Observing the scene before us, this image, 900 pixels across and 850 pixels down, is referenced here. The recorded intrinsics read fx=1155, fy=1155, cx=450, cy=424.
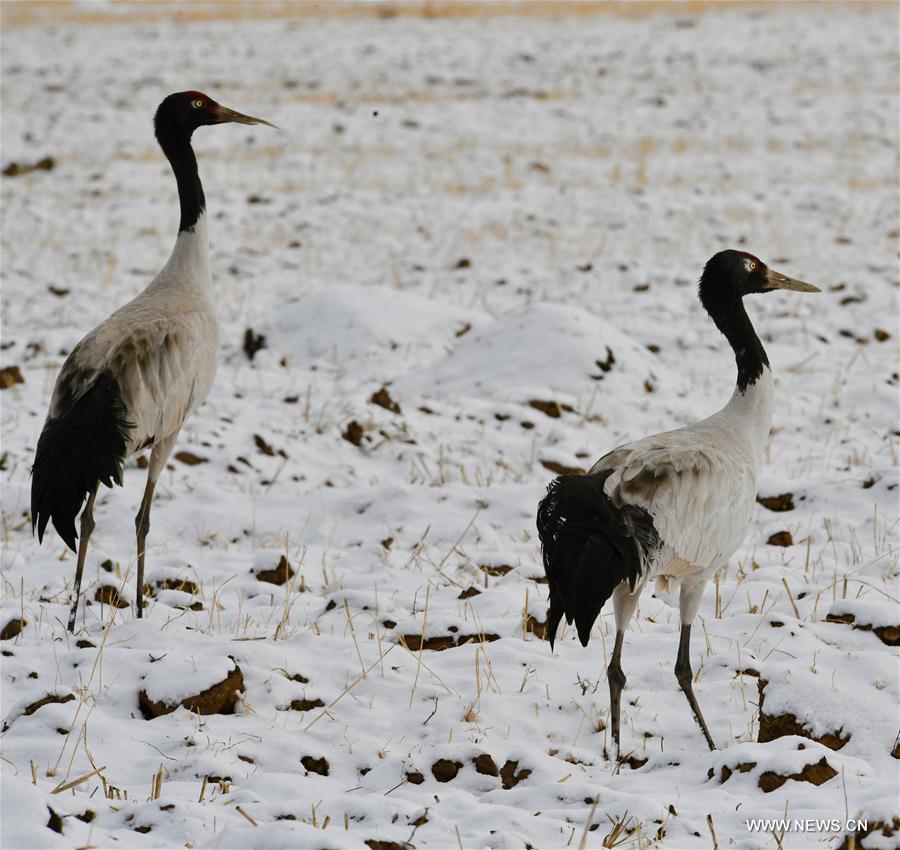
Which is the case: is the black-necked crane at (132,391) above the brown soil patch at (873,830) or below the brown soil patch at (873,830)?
above

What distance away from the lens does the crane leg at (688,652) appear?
4086mm

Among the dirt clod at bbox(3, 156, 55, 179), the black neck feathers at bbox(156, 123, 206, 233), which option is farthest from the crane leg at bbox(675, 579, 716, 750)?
the dirt clod at bbox(3, 156, 55, 179)

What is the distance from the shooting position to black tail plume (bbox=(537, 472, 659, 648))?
12.7 ft

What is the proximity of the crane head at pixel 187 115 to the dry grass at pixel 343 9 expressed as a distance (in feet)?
96.5

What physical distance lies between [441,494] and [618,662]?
267cm

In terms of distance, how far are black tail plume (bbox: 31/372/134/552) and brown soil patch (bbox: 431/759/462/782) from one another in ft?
5.82

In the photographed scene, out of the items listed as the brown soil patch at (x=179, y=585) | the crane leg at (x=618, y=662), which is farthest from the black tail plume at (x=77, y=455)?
the crane leg at (x=618, y=662)

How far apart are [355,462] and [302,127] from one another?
13.6 metres

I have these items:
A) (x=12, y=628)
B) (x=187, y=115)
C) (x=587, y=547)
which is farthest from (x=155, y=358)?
(x=587, y=547)

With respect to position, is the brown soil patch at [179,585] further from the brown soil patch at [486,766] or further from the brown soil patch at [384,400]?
the brown soil patch at [384,400]

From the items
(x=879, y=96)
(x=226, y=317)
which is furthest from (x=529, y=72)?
(x=226, y=317)

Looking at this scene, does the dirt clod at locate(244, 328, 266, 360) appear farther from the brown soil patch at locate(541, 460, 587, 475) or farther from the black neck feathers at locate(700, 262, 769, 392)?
the black neck feathers at locate(700, 262, 769, 392)

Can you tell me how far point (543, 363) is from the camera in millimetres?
8797

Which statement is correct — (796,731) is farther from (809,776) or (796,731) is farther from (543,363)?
(543,363)
